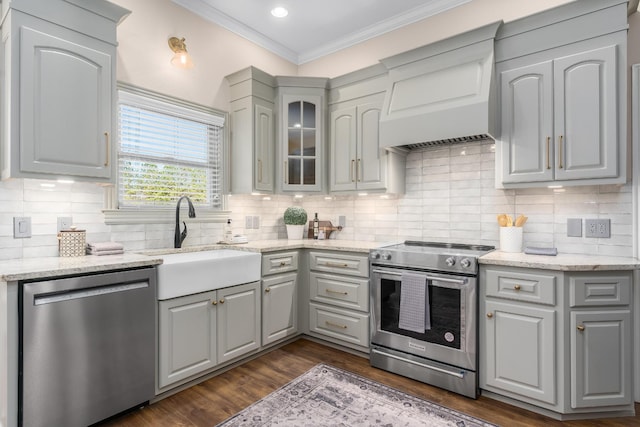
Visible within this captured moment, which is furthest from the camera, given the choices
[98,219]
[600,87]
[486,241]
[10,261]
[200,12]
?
[200,12]

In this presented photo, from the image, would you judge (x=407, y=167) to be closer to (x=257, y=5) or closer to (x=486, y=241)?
(x=486, y=241)

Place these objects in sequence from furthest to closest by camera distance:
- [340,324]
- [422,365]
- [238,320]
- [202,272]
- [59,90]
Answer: [340,324] → [238,320] → [422,365] → [202,272] → [59,90]

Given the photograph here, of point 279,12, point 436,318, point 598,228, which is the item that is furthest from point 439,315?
point 279,12

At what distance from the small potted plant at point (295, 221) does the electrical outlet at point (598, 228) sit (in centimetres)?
248

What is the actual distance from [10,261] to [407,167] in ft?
10.2

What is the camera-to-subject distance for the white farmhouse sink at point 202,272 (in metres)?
2.25

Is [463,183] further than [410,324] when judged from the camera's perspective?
Yes

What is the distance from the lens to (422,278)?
2.52 metres

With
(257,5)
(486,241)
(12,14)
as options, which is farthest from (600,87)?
(12,14)

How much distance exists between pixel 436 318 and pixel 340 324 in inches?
36.1

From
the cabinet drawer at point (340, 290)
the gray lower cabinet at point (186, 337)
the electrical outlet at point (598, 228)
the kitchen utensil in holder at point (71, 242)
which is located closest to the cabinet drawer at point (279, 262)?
the cabinet drawer at point (340, 290)

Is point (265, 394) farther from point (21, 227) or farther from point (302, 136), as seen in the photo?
point (302, 136)

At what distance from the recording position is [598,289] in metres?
2.05

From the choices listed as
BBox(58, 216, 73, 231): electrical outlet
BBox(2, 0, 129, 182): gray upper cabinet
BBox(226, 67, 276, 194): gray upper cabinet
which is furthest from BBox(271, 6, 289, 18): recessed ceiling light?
BBox(58, 216, 73, 231): electrical outlet
